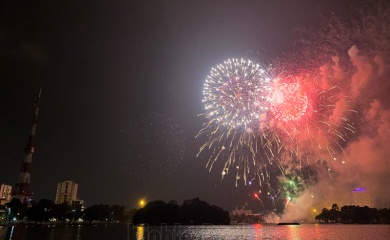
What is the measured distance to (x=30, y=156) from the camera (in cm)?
17712

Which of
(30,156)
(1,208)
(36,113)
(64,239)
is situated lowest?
(64,239)

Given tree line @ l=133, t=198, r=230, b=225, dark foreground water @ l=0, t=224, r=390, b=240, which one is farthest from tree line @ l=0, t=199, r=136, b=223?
tree line @ l=133, t=198, r=230, b=225

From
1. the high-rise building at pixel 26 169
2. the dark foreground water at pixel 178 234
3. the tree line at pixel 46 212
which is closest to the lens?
the dark foreground water at pixel 178 234

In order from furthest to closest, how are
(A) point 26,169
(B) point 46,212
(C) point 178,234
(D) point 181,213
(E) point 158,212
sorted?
(A) point 26,169 < (D) point 181,213 < (B) point 46,212 < (E) point 158,212 < (C) point 178,234

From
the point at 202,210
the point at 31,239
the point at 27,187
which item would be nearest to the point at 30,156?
the point at 27,187

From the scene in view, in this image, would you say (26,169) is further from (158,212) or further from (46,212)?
(158,212)

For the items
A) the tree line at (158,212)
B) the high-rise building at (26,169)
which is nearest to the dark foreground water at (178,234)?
the tree line at (158,212)

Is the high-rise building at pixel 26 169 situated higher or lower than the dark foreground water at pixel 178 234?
higher

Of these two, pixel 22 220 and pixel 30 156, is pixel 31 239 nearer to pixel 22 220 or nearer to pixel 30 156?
pixel 30 156

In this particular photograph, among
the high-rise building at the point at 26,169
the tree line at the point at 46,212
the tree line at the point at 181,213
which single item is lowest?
the tree line at the point at 181,213

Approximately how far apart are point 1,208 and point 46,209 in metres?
54.5

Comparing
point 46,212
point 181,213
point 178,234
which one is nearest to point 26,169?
point 46,212

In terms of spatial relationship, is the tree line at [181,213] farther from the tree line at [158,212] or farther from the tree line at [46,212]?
the tree line at [46,212]

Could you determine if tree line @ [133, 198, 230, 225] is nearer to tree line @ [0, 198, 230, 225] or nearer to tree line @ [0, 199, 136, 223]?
tree line @ [0, 198, 230, 225]
